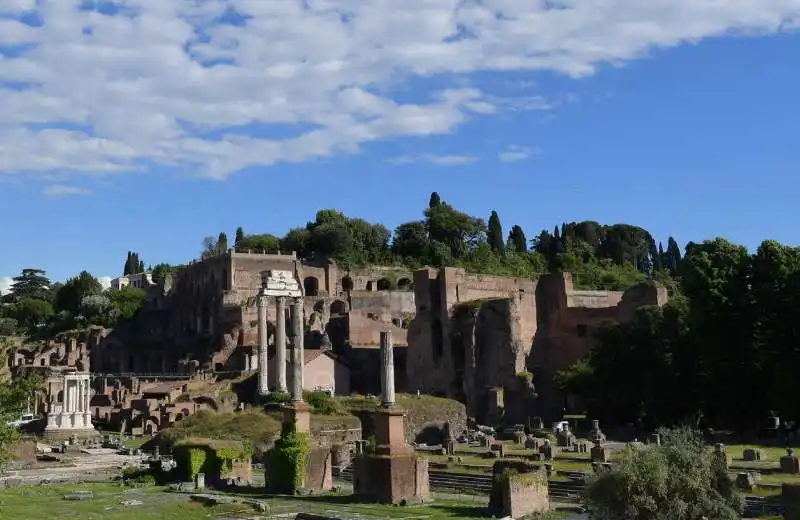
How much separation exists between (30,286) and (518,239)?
63.3 meters

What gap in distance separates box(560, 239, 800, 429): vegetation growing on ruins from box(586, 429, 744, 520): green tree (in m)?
18.9

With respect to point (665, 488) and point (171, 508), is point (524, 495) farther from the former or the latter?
point (171, 508)

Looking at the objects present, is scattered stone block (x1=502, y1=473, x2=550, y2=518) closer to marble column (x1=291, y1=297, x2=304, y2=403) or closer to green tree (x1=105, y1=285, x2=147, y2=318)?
marble column (x1=291, y1=297, x2=304, y2=403)

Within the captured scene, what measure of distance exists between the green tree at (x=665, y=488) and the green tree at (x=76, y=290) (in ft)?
294

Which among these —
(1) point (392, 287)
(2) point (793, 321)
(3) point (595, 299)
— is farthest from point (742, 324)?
(1) point (392, 287)

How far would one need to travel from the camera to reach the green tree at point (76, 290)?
99.5 m

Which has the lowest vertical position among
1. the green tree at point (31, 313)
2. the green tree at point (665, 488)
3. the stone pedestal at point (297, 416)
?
the green tree at point (665, 488)

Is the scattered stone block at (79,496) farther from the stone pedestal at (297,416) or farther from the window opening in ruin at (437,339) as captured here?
the window opening in ruin at (437,339)

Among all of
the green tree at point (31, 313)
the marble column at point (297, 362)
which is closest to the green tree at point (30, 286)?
the green tree at point (31, 313)

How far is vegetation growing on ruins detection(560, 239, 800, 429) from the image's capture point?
35.5 meters

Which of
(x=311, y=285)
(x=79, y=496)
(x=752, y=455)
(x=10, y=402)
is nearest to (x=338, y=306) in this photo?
(x=311, y=285)

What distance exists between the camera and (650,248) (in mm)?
119062

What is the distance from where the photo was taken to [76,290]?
10144cm

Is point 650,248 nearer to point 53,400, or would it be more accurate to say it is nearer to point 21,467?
point 53,400
